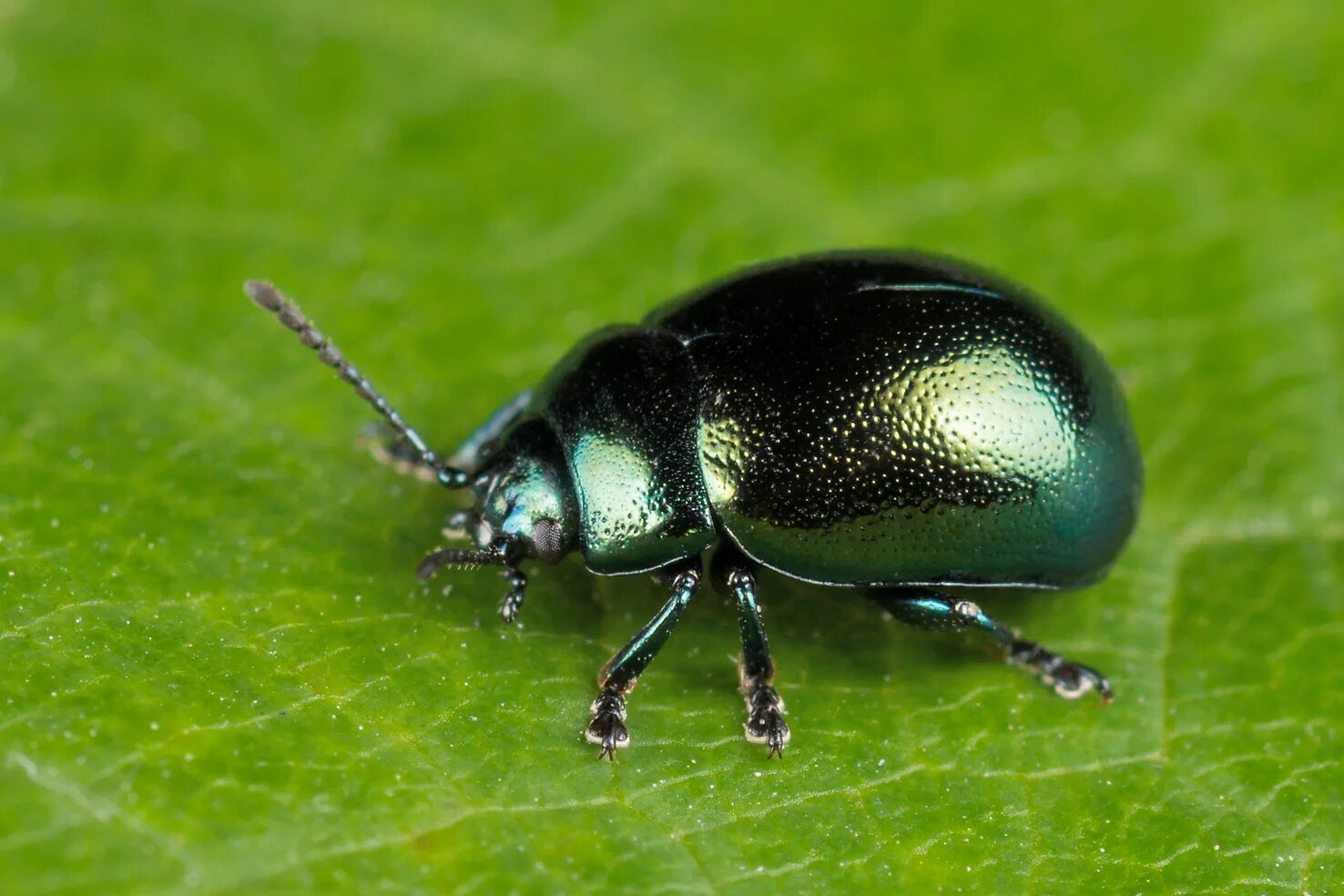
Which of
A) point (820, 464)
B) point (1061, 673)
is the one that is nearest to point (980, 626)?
point (1061, 673)

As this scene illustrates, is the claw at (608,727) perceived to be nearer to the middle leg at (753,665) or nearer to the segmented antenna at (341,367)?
the middle leg at (753,665)

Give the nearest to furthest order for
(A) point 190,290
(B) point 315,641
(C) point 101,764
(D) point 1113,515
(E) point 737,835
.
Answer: (C) point 101,764
(E) point 737,835
(B) point 315,641
(D) point 1113,515
(A) point 190,290

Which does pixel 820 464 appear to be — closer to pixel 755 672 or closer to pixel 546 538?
pixel 755 672

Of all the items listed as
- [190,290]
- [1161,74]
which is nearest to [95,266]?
[190,290]

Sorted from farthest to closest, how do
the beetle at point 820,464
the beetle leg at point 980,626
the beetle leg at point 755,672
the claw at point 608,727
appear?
the beetle leg at point 980,626
the beetle at point 820,464
the beetle leg at point 755,672
the claw at point 608,727

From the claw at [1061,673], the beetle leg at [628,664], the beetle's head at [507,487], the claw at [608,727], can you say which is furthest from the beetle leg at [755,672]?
the claw at [1061,673]

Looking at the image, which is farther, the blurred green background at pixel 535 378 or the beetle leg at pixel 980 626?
the beetle leg at pixel 980 626

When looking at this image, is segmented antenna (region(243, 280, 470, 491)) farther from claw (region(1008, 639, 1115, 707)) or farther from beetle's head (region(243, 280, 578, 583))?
claw (region(1008, 639, 1115, 707))

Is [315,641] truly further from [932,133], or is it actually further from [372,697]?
[932,133]
